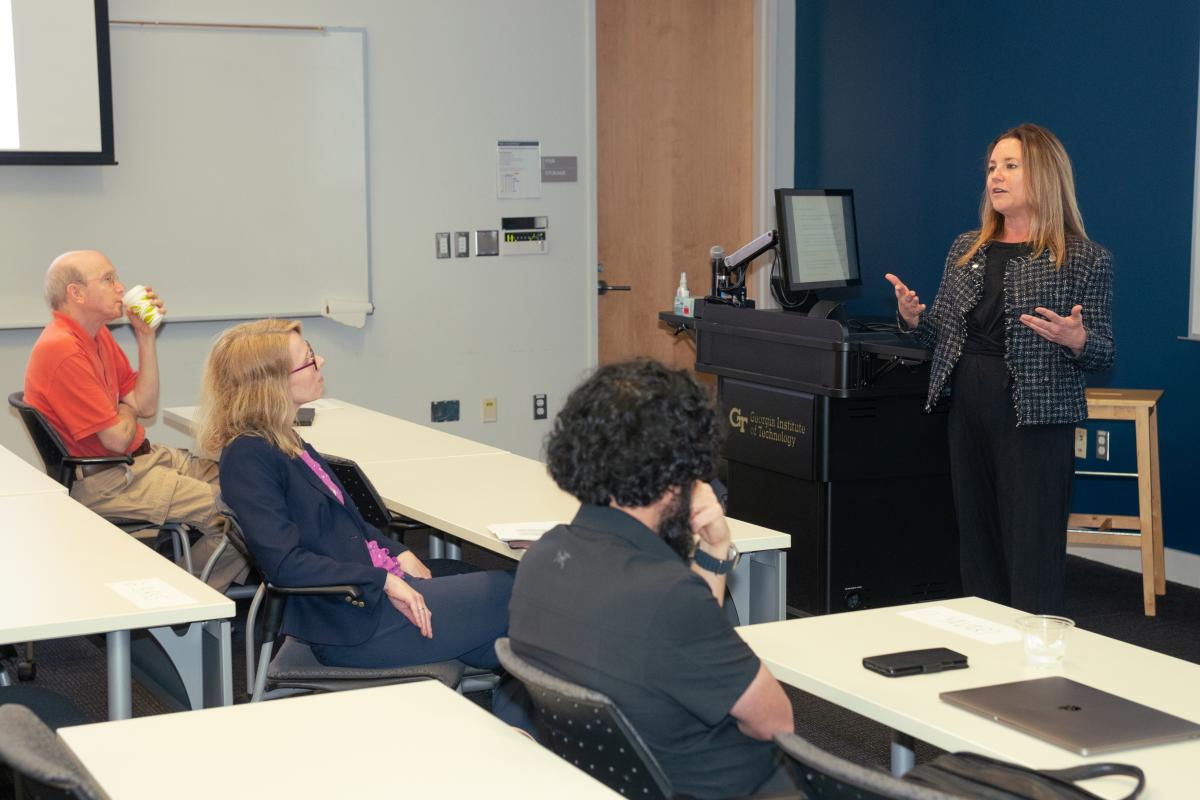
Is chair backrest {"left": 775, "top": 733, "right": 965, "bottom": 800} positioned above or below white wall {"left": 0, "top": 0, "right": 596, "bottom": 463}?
below

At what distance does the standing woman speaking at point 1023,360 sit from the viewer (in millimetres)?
3592

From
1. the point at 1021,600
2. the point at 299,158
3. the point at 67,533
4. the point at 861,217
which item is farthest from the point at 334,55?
the point at 1021,600

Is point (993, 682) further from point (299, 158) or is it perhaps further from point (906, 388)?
point (299, 158)

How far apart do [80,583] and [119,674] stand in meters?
0.21

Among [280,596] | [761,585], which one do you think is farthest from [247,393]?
[761,585]

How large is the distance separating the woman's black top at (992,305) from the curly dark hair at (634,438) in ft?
6.08

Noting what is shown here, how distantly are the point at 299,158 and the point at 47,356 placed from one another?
2166mm

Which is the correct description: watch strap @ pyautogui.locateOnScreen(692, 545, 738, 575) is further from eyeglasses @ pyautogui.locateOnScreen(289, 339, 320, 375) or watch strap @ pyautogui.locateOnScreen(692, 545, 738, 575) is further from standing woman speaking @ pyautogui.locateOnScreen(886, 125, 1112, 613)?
standing woman speaking @ pyautogui.locateOnScreen(886, 125, 1112, 613)

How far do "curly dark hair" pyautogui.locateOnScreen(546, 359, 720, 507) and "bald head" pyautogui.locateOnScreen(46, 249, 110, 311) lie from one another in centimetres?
290

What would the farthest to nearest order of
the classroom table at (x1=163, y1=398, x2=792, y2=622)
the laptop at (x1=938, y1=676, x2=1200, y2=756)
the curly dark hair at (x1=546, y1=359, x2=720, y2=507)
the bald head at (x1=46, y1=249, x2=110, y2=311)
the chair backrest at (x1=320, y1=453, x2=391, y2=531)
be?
the bald head at (x1=46, y1=249, x2=110, y2=311), the chair backrest at (x1=320, y1=453, x2=391, y2=531), the classroom table at (x1=163, y1=398, x2=792, y2=622), the curly dark hair at (x1=546, y1=359, x2=720, y2=507), the laptop at (x1=938, y1=676, x2=1200, y2=756)

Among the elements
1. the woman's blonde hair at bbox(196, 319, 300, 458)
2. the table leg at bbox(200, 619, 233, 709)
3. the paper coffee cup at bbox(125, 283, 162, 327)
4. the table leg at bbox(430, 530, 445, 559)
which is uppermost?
the paper coffee cup at bbox(125, 283, 162, 327)

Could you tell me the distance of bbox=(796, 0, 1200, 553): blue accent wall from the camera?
516cm

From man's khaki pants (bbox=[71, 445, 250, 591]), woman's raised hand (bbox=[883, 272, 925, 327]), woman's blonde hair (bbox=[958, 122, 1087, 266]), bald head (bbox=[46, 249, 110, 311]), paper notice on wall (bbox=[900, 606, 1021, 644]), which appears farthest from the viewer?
bald head (bbox=[46, 249, 110, 311])

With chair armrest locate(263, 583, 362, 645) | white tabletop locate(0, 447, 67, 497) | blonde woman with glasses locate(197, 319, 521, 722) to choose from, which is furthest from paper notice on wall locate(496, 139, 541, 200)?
chair armrest locate(263, 583, 362, 645)
